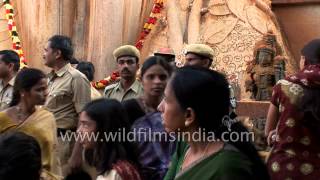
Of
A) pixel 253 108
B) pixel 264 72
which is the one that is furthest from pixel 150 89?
pixel 264 72

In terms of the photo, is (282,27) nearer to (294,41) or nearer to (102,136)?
(294,41)

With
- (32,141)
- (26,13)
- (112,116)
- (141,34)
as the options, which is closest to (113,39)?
(141,34)

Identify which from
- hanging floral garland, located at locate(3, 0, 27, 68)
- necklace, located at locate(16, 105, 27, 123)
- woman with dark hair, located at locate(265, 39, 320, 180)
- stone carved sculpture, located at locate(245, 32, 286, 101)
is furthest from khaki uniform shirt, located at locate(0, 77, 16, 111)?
hanging floral garland, located at locate(3, 0, 27, 68)

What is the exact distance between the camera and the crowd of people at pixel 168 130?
8.04 ft

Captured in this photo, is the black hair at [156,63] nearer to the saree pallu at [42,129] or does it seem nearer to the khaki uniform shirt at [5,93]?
the saree pallu at [42,129]

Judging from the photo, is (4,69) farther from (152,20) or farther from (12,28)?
(152,20)

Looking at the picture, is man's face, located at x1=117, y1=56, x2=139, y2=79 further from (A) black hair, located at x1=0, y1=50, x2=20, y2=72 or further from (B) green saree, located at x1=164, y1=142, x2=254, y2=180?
(B) green saree, located at x1=164, y1=142, x2=254, y2=180

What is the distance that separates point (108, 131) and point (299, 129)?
128 centimetres

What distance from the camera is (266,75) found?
745cm

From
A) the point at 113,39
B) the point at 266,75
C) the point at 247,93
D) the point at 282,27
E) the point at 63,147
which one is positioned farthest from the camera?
the point at 282,27

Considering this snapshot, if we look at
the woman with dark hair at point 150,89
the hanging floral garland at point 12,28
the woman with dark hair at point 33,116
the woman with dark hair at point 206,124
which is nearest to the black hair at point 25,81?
Answer: the woman with dark hair at point 33,116

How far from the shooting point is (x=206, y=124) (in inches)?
102

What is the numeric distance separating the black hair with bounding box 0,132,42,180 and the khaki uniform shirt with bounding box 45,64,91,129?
3.42 m

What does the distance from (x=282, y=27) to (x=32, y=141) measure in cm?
887
